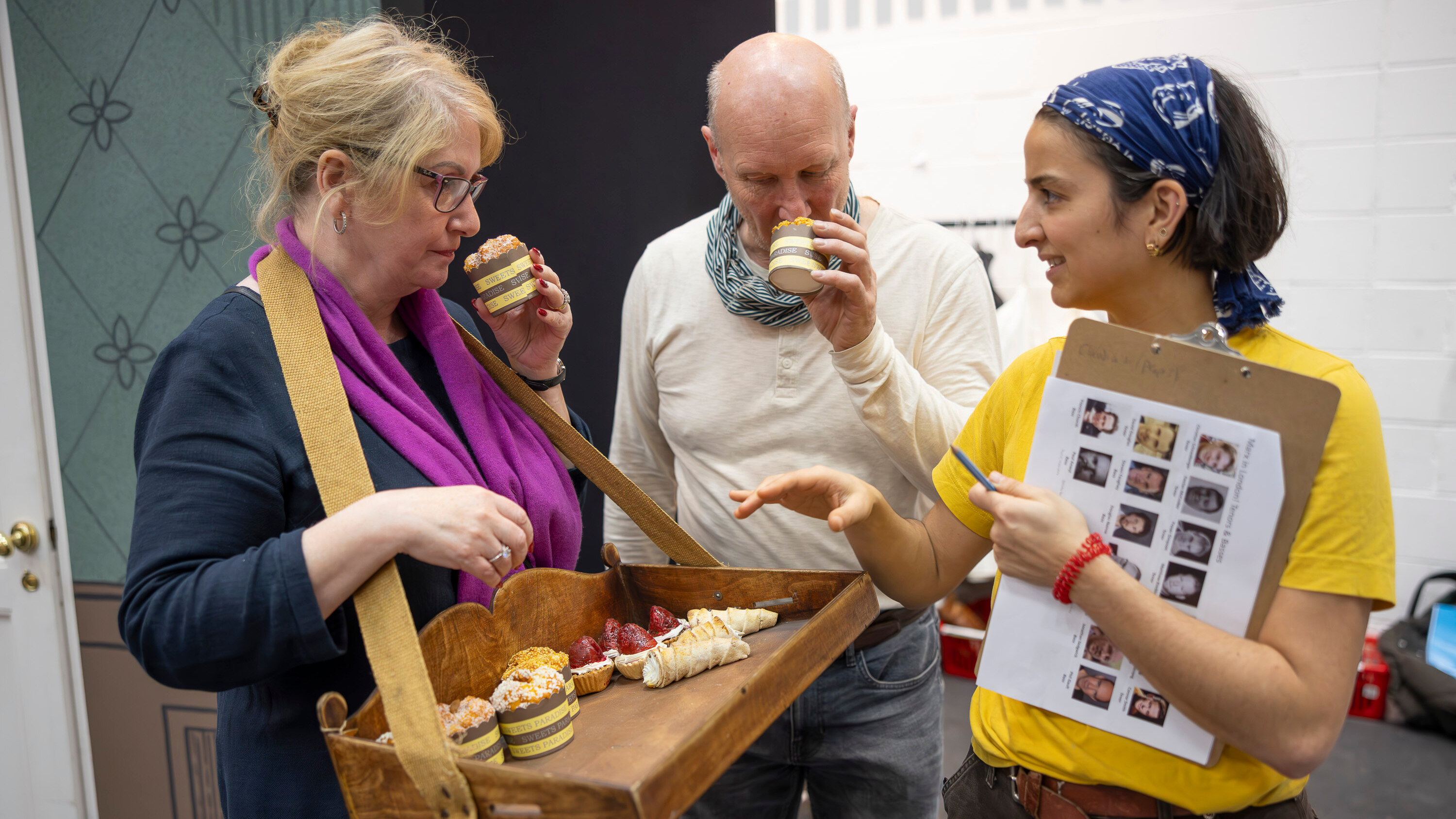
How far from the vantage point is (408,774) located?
0.79m

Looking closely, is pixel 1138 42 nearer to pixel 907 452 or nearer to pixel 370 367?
pixel 907 452

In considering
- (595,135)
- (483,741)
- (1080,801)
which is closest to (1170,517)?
(1080,801)

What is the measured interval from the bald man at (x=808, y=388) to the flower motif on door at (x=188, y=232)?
132cm

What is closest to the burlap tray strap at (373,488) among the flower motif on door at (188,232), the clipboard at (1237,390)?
the clipboard at (1237,390)

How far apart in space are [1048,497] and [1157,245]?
0.31 metres

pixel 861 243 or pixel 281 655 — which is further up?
pixel 861 243

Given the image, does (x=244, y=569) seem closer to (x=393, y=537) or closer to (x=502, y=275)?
(x=393, y=537)

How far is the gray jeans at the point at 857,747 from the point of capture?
1.49 meters

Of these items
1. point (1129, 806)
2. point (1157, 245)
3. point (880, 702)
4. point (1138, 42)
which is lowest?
point (880, 702)

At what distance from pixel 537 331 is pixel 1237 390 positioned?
3.34 feet

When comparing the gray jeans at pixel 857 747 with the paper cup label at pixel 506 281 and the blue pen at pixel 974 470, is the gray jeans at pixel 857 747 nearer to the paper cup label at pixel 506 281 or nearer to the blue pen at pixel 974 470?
the blue pen at pixel 974 470

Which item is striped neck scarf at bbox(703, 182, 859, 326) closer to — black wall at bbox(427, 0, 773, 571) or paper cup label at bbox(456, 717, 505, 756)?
black wall at bbox(427, 0, 773, 571)

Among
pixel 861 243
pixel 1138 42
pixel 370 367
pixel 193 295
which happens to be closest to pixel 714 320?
pixel 861 243

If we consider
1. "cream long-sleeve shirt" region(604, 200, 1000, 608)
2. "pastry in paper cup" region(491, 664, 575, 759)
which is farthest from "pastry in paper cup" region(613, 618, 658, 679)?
"cream long-sleeve shirt" region(604, 200, 1000, 608)
